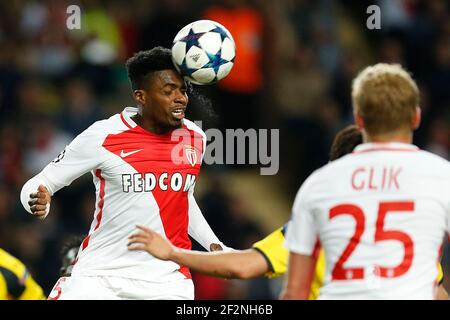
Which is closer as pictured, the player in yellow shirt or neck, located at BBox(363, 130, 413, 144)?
neck, located at BBox(363, 130, 413, 144)

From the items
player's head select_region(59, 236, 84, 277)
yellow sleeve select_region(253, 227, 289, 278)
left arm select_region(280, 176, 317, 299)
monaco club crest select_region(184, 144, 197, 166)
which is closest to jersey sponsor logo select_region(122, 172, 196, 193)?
monaco club crest select_region(184, 144, 197, 166)

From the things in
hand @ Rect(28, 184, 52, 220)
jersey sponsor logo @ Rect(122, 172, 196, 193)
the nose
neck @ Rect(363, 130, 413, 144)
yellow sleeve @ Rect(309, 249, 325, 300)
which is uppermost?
the nose

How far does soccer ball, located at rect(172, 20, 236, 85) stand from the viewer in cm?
710

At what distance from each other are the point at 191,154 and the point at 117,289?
1012 millimetres

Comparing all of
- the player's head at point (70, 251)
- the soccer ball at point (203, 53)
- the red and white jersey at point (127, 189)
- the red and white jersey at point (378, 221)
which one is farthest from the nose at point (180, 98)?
the red and white jersey at point (378, 221)

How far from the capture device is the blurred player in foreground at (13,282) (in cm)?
738

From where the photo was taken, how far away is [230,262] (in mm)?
5160

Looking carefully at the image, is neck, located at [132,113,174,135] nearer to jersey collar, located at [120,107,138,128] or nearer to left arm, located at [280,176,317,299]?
jersey collar, located at [120,107,138,128]

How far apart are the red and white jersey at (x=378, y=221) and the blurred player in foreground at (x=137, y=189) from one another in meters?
2.13

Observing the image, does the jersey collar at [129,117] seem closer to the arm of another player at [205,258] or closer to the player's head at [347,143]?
the player's head at [347,143]

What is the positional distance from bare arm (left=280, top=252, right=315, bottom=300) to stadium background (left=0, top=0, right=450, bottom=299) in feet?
23.5

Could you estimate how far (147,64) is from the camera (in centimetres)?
714

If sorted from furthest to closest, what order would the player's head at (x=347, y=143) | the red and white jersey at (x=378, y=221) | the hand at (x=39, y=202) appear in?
1. the hand at (x=39, y=202)
2. the player's head at (x=347, y=143)
3. the red and white jersey at (x=378, y=221)

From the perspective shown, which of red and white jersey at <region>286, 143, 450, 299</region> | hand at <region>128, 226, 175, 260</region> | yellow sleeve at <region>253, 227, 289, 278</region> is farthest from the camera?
yellow sleeve at <region>253, 227, 289, 278</region>
